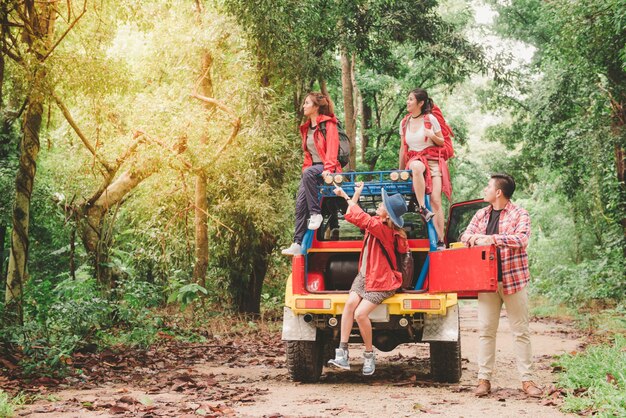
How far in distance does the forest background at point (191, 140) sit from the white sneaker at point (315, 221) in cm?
319

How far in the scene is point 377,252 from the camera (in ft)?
26.8

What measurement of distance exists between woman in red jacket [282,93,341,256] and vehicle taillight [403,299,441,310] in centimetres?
141

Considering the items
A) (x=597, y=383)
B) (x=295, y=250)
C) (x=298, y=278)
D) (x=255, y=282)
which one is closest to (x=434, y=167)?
(x=295, y=250)

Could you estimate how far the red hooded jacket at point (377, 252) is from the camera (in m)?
8.05

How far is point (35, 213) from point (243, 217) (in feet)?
18.5

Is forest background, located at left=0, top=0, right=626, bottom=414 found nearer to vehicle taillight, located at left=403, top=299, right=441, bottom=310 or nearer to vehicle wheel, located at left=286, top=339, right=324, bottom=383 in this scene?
vehicle wheel, located at left=286, top=339, right=324, bottom=383

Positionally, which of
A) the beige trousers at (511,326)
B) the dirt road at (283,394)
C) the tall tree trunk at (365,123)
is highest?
the tall tree trunk at (365,123)

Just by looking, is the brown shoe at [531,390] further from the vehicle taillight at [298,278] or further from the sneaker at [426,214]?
the vehicle taillight at [298,278]

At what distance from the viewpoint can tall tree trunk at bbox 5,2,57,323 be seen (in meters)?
9.62

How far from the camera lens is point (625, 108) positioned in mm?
16953

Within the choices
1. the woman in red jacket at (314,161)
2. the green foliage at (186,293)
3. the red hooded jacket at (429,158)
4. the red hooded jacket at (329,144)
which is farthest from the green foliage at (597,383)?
the green foliage at (186,293)

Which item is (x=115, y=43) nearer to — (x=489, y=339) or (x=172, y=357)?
(x=172, y=357)

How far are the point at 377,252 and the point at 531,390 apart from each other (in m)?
2.20

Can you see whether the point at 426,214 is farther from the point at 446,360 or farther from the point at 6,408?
the point at 6,408
